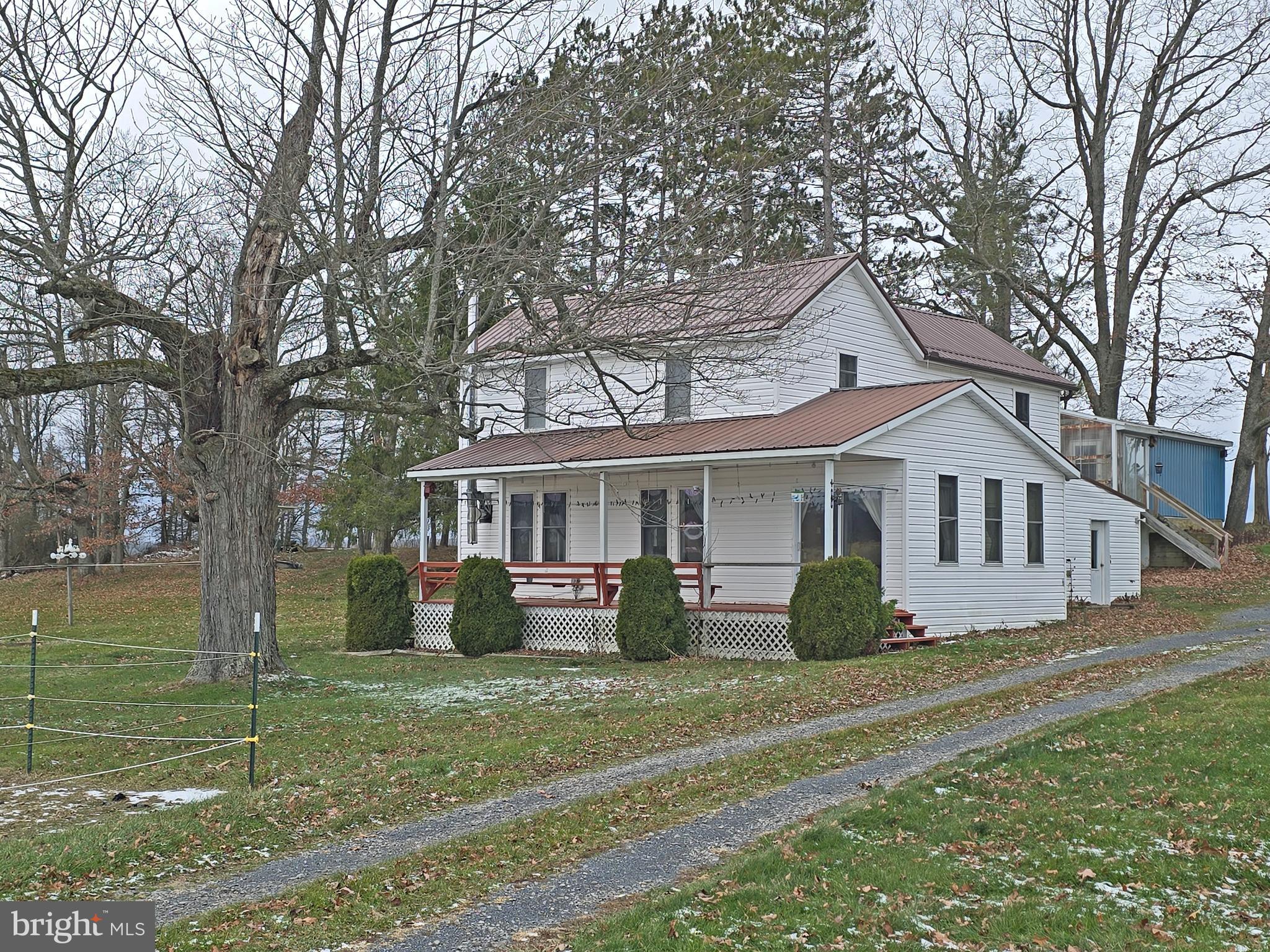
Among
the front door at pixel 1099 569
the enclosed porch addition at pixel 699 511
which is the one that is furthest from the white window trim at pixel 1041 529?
the front door at pixel 1099 569

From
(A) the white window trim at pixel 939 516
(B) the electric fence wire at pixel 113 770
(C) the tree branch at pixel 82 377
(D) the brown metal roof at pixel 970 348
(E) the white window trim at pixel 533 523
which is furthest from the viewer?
(D) the brown metal roof at pixel 970 348

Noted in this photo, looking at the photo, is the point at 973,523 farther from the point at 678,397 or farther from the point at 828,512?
the point at 678,397

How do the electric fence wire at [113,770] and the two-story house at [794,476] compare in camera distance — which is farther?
the two-story house at [794,476]

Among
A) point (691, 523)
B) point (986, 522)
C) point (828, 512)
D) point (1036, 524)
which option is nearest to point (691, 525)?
point (691, 523)

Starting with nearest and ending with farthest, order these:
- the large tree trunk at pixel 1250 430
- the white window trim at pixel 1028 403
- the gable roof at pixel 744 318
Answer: the gable roof at pixel 744 318
the white window trim at pixel 1028 403
the large tree trunk at pixel 1250 430

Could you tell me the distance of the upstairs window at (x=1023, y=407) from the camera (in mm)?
29844

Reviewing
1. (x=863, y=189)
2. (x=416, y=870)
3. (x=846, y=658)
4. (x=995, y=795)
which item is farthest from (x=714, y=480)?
(x=863, y=189)

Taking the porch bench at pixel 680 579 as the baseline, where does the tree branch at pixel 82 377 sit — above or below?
above

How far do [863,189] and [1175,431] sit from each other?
1213 centimetres

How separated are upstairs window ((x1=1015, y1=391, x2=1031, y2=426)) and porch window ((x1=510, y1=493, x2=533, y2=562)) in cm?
1230

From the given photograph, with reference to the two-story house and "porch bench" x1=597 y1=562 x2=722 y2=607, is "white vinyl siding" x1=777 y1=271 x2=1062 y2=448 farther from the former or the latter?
"porch bench" x1=597 y1=562 x2=722 y2=607

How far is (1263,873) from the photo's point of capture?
7.19 m

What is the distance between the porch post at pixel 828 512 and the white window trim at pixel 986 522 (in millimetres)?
4669

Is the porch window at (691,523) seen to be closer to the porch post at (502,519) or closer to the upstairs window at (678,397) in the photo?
the upstairs window at (678,397)
